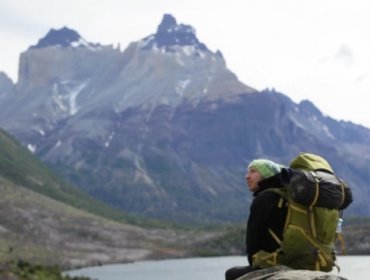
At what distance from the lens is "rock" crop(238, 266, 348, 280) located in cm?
778

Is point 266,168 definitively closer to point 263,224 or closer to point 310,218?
point 263,224

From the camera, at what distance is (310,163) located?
937 centimetres

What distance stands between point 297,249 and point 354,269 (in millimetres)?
134170

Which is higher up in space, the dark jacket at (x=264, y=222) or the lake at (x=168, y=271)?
the dark jacket at (x=264, y=222)

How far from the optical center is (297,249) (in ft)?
29.7

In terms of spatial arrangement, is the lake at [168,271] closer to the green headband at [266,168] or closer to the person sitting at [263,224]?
the green headband at [266,168]

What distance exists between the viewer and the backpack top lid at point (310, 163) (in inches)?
366

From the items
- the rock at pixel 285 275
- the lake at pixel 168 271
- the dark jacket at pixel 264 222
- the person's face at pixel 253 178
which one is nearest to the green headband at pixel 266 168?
the person's face at pixel 253 178

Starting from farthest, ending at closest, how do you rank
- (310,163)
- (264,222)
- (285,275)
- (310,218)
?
(310,163)
(264,222)
(310,218)
(285,275)

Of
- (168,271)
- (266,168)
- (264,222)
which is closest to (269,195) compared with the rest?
(264,222)

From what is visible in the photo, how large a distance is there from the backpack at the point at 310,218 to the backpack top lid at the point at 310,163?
3 centimetres

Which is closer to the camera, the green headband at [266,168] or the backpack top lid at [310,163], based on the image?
the backpack top lid at [310,163]

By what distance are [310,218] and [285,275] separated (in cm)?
116

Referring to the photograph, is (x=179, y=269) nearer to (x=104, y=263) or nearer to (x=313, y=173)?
(x=104, y=263)
